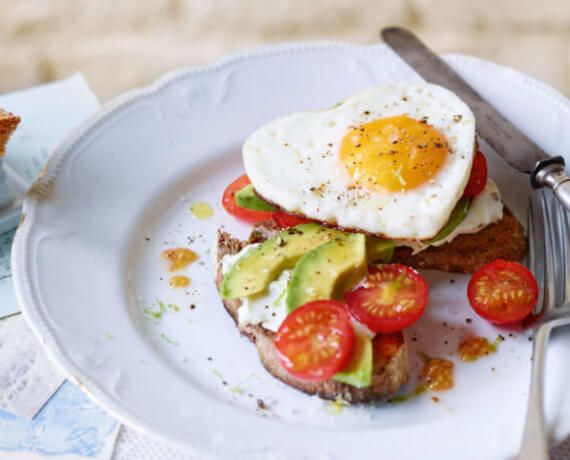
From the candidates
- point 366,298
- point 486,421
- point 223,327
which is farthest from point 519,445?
point 223,327

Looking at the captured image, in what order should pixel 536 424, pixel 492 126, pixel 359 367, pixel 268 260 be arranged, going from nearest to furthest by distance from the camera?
pixel 536 424 → pixel 359 367 → pixel 268 260 → pixel 492 126

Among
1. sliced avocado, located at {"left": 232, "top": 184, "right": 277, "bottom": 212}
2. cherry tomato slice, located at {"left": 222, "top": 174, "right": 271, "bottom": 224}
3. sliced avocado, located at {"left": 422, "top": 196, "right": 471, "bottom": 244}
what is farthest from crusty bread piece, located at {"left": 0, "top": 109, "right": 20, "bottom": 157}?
sliced avocado, located at {"left": 422, "top": 196, "right": 471, "bottom": 244}

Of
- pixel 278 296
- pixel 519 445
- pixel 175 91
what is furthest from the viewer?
pixel 175 91

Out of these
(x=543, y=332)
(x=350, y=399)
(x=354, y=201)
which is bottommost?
(x=350, y=399)

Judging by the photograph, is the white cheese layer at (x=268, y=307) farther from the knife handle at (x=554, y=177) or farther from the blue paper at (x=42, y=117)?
the blue paper at (x=42, y=117)

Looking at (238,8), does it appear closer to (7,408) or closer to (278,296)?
(278,296)

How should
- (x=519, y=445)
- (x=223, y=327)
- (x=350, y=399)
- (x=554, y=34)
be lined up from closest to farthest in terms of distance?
(x=519, y=445) → (x=350, y=399) → (x=223, y=327) → (x=554, y=34)

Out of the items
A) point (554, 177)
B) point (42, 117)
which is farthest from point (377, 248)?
point (42, 117)

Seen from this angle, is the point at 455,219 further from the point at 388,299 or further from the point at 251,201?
the point at 251,201
